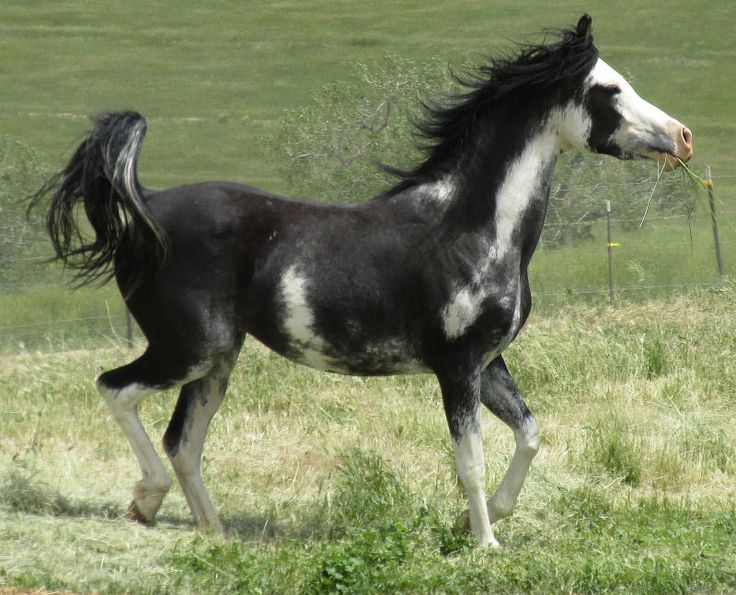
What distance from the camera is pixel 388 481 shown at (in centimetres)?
685

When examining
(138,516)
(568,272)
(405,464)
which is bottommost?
(568,272)

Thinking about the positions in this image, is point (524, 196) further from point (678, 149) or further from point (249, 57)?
point (249, 57)

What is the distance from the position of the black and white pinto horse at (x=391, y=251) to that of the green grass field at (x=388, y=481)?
0.48m

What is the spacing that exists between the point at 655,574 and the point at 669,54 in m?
52.4

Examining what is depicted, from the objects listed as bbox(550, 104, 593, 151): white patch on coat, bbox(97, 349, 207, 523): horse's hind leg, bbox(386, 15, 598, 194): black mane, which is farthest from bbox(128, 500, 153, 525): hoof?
bbox(550, 104, 593, 151): white patch on coat

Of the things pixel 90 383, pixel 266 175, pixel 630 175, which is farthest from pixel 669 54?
pixel 90 383

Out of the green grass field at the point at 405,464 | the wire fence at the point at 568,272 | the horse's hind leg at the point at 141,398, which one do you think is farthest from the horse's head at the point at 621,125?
the wire fence at the point at 568,272

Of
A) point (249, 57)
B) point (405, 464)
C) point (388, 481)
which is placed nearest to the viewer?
point (388, 481)

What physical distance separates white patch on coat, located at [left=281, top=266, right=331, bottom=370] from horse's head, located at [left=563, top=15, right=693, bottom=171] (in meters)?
1.57

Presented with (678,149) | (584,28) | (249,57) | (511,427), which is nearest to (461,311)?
(511,427)

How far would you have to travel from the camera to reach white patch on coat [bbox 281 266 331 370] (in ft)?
20.8

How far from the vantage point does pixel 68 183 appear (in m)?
6.53

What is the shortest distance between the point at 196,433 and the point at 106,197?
1.31 metres

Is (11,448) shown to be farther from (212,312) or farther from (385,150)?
(385,150)
